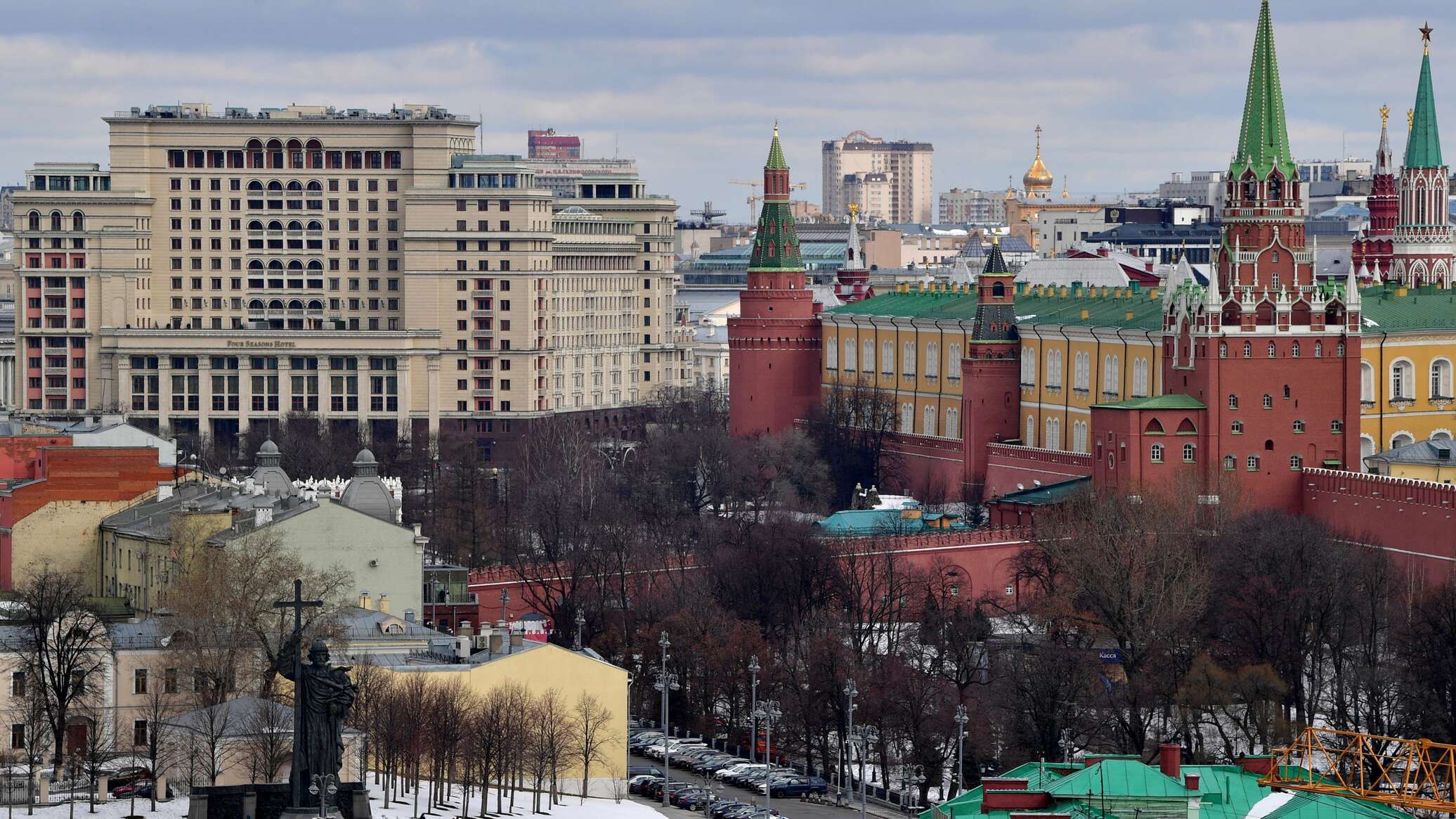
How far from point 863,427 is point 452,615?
4560cm

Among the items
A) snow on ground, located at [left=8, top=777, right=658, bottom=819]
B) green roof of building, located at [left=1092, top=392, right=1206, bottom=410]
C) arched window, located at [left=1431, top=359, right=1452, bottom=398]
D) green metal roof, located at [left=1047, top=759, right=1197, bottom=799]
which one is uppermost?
arched window, located at [left=1431, top=359, right=1452, bottom=398]

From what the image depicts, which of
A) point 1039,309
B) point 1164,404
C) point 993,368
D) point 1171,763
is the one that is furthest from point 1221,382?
point 1171,763

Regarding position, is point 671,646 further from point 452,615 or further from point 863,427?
point 863,427

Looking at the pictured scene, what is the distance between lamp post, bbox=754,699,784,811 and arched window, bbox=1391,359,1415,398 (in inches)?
1602

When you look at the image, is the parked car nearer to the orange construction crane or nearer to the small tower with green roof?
the orange construction crane

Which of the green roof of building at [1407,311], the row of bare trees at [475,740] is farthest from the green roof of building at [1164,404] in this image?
the row of bare trees at [475,740]

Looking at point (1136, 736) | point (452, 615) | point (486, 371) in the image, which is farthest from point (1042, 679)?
point (486, 371)

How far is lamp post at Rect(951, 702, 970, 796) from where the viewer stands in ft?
279

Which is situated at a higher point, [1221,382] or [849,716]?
[1221,382]

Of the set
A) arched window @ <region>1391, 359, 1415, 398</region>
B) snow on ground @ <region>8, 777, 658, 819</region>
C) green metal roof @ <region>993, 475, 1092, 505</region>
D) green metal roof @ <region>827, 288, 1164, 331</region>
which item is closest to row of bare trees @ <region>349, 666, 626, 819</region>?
snow on ground @ <region>8, 777, 658, 819</region>

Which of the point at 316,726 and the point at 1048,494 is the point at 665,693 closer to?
the point at 316,726

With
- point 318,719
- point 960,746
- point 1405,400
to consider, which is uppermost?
point 1405,400

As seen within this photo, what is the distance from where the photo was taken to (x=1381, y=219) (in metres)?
166

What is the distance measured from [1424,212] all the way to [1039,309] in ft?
72.6
